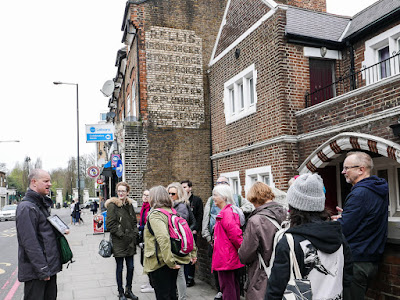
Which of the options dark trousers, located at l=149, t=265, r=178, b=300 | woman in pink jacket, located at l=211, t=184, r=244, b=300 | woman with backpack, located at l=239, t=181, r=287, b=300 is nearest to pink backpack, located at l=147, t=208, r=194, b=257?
dark trousers, located at l=149, t=265, r=178, b=300

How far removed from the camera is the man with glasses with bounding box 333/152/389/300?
11.0 feet

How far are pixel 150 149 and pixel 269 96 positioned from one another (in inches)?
219

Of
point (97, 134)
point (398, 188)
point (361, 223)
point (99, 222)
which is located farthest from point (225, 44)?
point (361, 223)

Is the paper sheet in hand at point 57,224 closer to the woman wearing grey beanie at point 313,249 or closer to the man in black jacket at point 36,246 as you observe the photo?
the man in black jacket at point 36,246

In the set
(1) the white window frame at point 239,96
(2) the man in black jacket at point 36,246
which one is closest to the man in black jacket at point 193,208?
(2) the man in black jacket at point 36,246

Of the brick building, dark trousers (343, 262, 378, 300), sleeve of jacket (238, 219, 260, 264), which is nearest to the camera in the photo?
dark trousers (343, 262, 378, 300)

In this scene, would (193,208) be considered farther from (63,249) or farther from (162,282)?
(63,249)

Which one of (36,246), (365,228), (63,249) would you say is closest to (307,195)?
(365,228)

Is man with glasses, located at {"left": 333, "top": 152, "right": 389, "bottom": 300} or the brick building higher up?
the brick building

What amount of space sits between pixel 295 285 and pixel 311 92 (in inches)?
370

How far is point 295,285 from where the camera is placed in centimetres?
243

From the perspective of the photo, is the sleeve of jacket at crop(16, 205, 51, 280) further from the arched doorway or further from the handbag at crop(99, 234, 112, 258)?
the arched doorway

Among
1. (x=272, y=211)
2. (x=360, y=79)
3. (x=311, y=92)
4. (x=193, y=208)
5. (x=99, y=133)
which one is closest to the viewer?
(x=272, y=211)

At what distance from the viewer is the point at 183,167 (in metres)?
15.2
